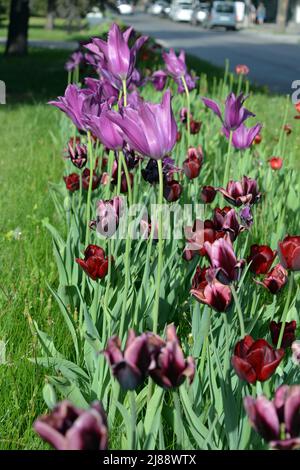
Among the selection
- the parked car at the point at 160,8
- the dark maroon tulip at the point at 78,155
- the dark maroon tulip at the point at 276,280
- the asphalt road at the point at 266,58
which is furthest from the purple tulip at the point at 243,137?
the parked car at the point at 160,8

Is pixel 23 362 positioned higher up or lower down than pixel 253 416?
lower down

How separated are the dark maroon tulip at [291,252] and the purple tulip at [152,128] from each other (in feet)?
1.09

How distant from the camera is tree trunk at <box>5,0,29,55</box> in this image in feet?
55.3

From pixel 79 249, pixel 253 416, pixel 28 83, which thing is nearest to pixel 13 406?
pixel 79 249

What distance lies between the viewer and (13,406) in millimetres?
2070

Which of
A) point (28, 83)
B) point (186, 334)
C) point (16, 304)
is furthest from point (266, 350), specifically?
point (28, 83)

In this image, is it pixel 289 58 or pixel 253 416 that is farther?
pixel 289 58

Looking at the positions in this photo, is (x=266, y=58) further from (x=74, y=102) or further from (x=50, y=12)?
(x=50, y=12)

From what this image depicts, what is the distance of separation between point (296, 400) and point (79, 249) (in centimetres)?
180

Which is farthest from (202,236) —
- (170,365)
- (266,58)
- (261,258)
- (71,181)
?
(266,58)

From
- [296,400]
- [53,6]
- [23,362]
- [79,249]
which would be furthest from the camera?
[53,6]

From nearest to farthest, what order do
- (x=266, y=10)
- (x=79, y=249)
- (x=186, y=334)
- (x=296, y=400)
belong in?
(x=296, y=400)
(x=186, y=334)
(x=79, y=249)
(x=266, y=10)
